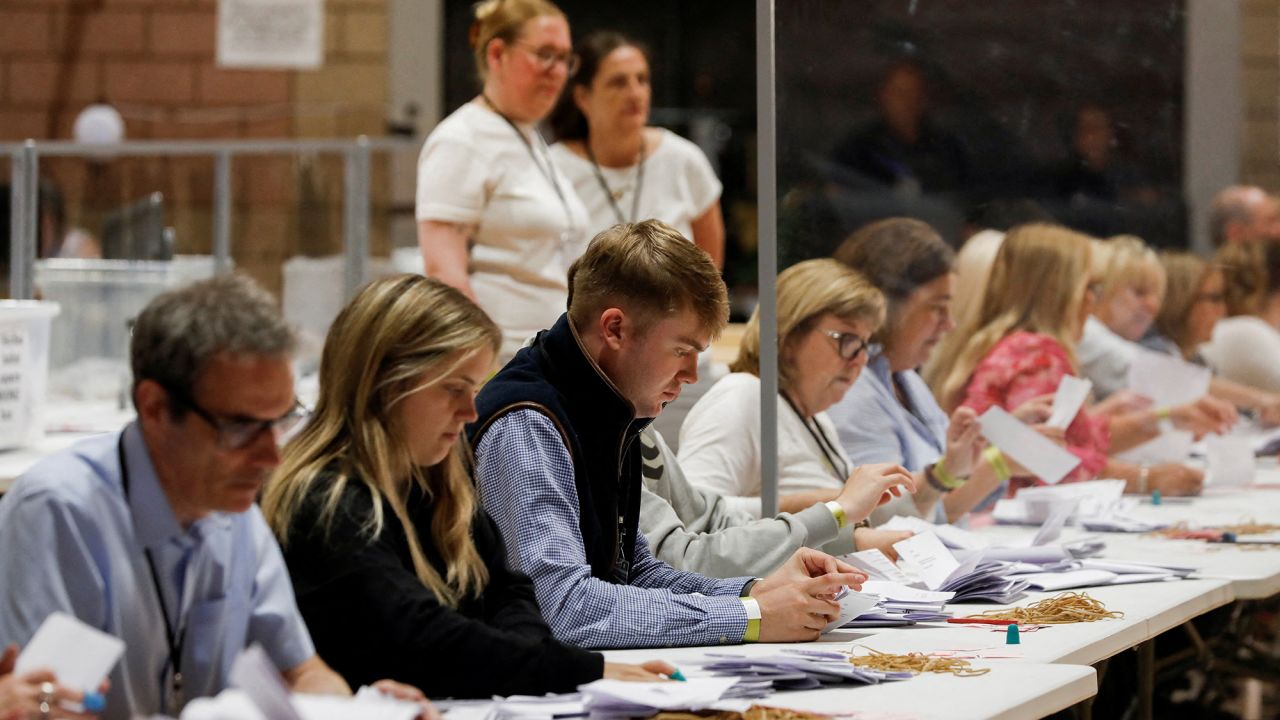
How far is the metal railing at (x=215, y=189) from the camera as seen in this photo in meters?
5.37

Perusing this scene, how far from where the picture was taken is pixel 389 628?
2018mm

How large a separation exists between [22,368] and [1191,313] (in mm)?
2800

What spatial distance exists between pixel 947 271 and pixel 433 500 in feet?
5.98

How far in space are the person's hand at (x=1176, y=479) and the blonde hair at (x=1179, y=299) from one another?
0.30 m

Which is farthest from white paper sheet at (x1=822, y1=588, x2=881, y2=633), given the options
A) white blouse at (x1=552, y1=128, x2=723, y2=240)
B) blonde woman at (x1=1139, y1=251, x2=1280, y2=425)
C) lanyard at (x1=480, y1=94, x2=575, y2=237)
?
white blouse at (x1=552, y1=128, x2=723, y2=240)

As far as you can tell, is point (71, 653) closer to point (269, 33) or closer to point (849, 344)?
point (849, 344)

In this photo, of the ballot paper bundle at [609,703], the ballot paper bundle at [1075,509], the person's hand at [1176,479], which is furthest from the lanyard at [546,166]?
the ballot paper bundle at [609,703]

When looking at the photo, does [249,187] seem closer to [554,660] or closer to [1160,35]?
[1160,35]

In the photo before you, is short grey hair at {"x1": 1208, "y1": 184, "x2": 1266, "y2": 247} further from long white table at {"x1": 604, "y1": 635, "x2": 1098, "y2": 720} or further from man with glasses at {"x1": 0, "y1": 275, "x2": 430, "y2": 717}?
man with glasses at {"x1": 0, "y1": 275, "x2": 430, "y2": 717}

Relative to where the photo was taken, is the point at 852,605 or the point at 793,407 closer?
the point at 852,605

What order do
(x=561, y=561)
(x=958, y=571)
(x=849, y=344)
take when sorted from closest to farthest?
(x=561, y=561), (x=958, y=571), (x=849, y=344)

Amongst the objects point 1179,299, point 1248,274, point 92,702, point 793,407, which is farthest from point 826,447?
point 92,702

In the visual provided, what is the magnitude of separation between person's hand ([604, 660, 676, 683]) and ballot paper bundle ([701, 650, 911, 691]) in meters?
0.10

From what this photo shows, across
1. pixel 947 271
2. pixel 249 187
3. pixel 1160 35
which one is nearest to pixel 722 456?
pixel 947 271
